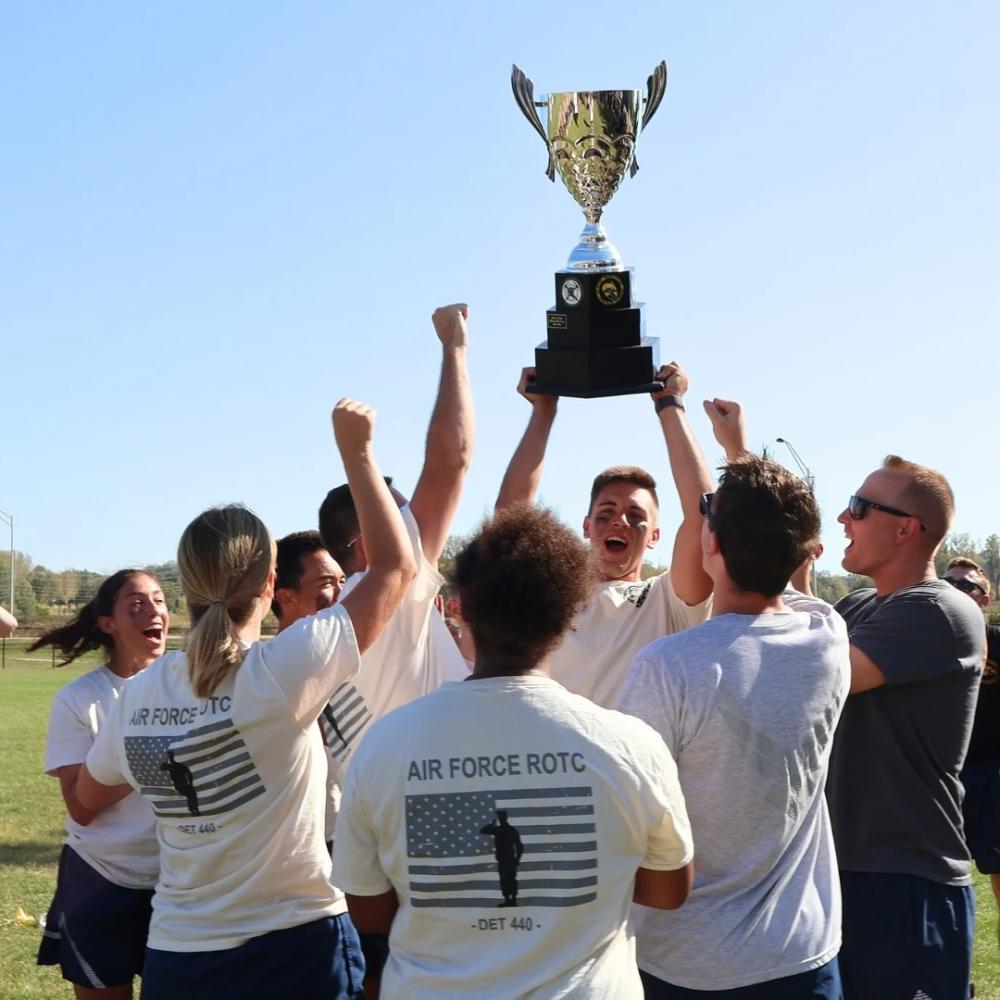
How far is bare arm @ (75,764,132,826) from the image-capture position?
424cm

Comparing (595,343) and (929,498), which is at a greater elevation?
(595,343)

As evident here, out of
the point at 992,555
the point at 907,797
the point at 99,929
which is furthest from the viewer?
the point at 992,555

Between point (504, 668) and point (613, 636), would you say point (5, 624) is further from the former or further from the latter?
point (504, 668)

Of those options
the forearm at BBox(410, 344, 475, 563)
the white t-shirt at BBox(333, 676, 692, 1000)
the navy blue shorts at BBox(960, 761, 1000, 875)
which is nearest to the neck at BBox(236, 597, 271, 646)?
the forearm at BBox(410, 344, 475, 563)

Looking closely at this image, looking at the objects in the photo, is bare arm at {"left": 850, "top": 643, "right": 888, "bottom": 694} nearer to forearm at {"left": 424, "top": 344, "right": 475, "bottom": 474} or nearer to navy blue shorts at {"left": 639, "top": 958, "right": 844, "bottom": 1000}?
navy blue shorts at {"left": 639, "top": 958, "right": 844, "bottom": 1000}

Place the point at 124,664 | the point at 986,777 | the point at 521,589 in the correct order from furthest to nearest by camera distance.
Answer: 1. the point at 986,777
2. the point at 124,664
3. the point at 521,589

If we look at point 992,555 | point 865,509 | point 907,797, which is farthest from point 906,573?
point 992,555

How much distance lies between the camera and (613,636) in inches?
180

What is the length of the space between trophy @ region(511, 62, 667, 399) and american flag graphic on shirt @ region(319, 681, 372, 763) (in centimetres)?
158

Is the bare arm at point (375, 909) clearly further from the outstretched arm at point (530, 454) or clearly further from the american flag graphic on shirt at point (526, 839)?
the outstretched arm at point (530, 454)

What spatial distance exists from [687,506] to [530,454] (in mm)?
741

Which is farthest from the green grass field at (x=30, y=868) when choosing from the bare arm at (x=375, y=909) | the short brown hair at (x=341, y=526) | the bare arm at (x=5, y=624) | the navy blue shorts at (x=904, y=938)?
the bare arm at (x=375, y=909)

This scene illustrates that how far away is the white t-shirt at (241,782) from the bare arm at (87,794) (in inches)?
23.5

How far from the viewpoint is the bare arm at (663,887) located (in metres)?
2.97
